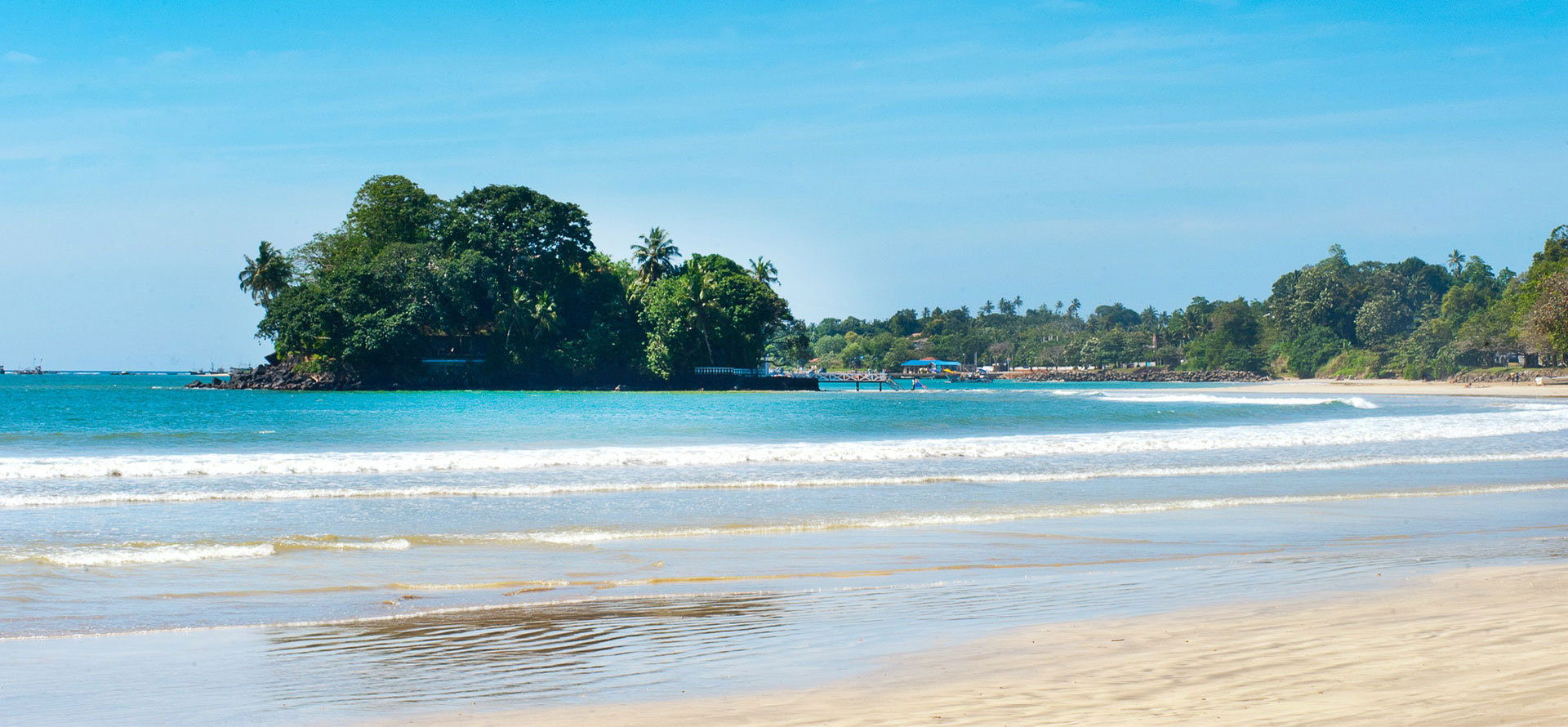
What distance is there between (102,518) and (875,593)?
1043cm

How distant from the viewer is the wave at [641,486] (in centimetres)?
1527

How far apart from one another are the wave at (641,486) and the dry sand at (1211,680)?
1059 cm

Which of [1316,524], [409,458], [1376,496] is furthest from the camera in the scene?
[409,458]

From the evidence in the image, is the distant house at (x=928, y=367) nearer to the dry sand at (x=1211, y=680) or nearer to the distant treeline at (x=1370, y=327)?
the distant treeline at (x=1370, y=327)

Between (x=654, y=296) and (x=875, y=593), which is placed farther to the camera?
(x=654, y=296)

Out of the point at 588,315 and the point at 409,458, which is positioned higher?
the point at 588,315

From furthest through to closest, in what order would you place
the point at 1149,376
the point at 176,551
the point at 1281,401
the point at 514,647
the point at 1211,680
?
1. the point at 1149,376
2. the point at 1281,401
3. the point at 176,551
4. the point at 514,647
5. the point at 1211,680

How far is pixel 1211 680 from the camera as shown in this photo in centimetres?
546

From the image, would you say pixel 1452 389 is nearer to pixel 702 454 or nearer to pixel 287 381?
pixel 702 454

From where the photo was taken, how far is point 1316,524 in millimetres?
12672

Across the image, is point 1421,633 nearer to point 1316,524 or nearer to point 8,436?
point 1316,524

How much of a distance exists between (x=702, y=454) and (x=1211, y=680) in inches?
675

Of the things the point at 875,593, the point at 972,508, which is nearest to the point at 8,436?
the point at 972,508

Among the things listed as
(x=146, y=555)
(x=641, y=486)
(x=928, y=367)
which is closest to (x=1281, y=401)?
(x=641, y=486)
